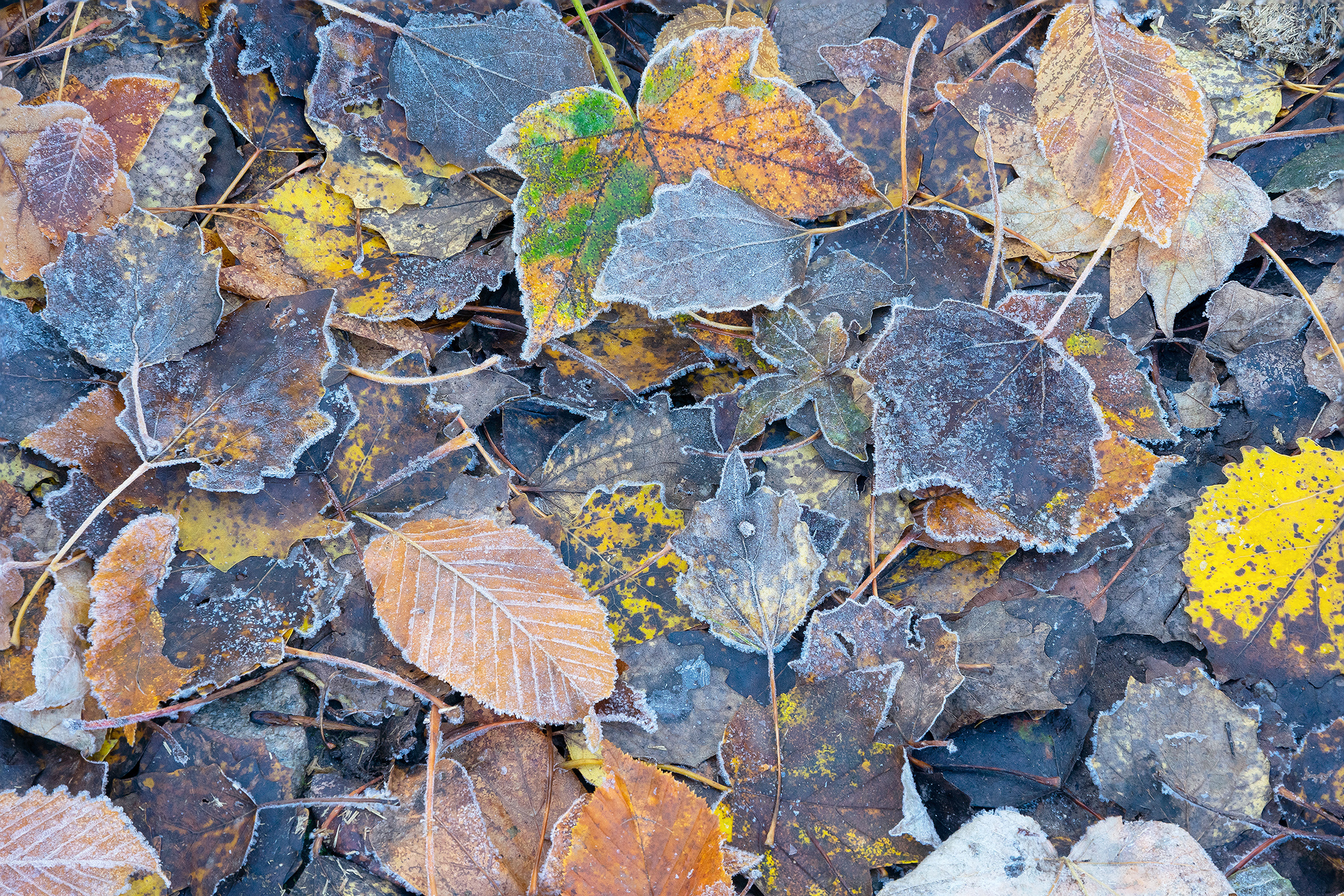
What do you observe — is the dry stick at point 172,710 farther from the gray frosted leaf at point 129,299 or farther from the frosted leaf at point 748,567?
the frosted leaf at point 748,567

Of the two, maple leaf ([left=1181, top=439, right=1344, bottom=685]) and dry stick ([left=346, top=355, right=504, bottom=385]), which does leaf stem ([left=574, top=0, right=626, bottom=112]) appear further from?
maple leaf ([left=1181, top=439, right=1344, bottom=685])

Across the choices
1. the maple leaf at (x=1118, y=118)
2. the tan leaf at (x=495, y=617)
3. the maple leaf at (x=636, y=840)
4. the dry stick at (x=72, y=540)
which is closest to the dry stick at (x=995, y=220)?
the maple leaf at (x=1118, y=118)

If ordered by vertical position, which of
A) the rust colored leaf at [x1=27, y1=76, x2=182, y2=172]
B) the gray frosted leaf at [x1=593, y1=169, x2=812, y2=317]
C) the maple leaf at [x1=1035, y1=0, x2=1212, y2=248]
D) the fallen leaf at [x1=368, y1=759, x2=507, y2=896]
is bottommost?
the fallen leaf at [x1=368, y1=759, x2=507, y2=896]

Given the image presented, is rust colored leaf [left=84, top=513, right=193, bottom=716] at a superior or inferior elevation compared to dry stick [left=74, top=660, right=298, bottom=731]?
superior

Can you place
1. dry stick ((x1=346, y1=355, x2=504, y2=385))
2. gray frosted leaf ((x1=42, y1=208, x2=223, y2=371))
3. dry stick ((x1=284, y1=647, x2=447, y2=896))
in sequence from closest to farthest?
dry stick ((x1=284, y1=647, x2=447, y2=896)) < gray frosted leaf ((x1=42, y1=208, x2=223, y2=371)) < dry stick ((x1=346, y1=355, x2=504, y2=385))

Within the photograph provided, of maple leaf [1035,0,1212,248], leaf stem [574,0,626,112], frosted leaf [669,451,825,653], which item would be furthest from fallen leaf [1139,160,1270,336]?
leaf stem [574,0,626,112]

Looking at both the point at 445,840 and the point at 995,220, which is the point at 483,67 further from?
the point at 445,840

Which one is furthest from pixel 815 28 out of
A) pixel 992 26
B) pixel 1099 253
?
pixel 1099 253
